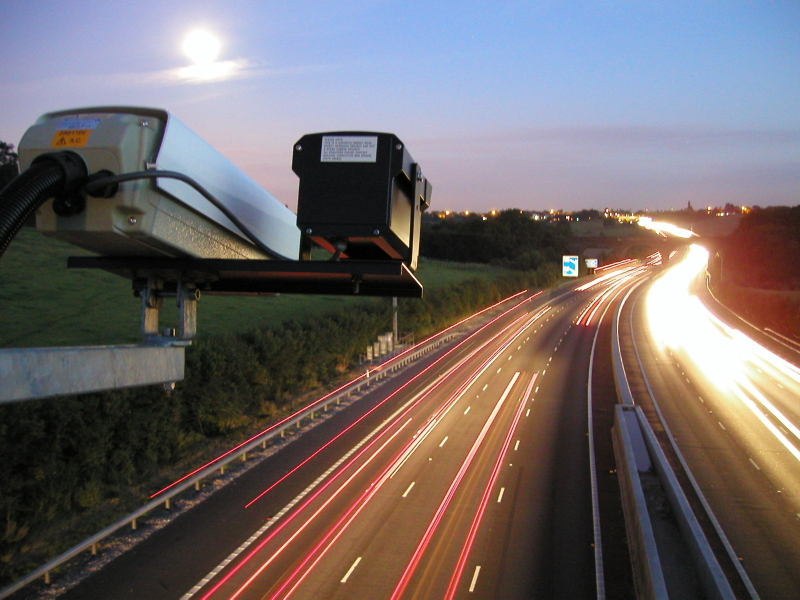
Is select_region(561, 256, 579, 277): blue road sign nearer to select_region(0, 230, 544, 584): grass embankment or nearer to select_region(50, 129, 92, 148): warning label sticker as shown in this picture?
A: select_region(0, 230, 544, 584): grass embankment

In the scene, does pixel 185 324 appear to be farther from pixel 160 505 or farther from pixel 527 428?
pixel 527 428

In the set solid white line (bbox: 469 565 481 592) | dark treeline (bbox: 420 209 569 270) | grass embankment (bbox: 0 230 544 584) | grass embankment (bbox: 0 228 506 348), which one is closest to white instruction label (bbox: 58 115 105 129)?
solid white line (bbox: 469 565 481 592)

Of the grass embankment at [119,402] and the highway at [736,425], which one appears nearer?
the highway at [736,425]

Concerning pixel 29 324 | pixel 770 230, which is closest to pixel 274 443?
pixel 29 324

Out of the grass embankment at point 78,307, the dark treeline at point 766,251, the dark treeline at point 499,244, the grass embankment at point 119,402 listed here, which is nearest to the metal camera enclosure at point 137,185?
the grass embankment at point 119,402

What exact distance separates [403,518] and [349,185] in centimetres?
1411

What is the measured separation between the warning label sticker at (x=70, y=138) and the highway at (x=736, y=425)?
13.6 m

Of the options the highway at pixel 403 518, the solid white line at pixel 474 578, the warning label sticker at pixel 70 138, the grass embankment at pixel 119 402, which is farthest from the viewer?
the grass embankment at pixel 119 402

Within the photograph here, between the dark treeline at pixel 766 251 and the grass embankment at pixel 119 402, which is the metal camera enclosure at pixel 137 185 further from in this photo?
the dark treeline at pixel 766 251

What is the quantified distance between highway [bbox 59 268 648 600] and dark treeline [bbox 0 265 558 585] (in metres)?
2.83

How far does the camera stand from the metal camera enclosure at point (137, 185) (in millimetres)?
3422

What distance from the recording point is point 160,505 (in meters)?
17.6

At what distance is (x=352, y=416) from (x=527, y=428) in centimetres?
728

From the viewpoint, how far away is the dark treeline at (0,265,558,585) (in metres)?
15.8
